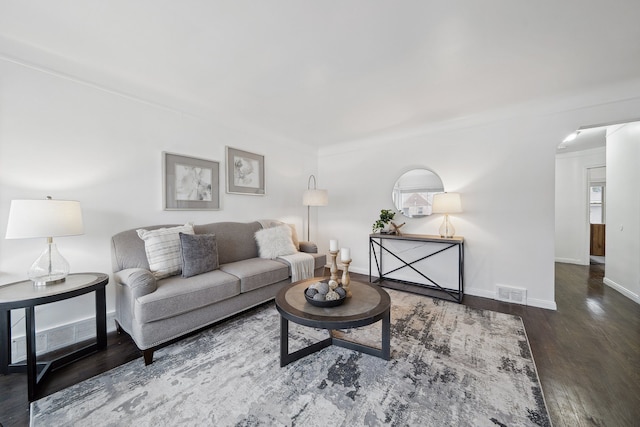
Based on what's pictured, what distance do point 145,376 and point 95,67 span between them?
103 inches

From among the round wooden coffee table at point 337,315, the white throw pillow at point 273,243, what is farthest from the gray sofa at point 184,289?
the round wooden coffee table at point 337,315

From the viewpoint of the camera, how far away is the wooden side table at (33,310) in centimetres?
146

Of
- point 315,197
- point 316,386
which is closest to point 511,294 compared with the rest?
point 316,386

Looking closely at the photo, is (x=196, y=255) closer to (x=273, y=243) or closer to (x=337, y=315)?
(x=273, y=243)

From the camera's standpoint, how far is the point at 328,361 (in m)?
1.79

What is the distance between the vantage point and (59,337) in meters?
2.00

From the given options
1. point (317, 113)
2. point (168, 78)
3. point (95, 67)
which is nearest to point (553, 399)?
point (317, 113)

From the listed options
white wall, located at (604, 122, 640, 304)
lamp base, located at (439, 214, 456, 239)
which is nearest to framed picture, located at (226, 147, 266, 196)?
lamp base, located at (439, 214, 456, 239)

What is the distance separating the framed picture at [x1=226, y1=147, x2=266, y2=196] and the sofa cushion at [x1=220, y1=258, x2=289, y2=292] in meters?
1.13

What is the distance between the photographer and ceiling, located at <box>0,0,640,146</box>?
4.97ft

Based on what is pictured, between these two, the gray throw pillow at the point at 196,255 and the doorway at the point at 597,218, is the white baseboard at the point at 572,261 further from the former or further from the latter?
the gray throw pillow at the point at 196,255

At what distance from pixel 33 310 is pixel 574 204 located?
7.87 m

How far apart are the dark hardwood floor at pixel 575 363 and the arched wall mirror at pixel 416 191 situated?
1380 mm

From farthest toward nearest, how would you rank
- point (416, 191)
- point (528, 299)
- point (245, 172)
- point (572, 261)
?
point (572, 261), point (416, 191), point (245, 172), point (528, 299)
